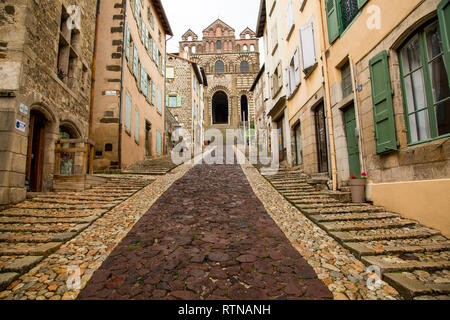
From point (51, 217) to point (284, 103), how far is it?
9512mm

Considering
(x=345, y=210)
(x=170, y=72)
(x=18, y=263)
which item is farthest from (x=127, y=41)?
(x=170, y=72)

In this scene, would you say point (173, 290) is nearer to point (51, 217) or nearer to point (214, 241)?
point (214, 241)

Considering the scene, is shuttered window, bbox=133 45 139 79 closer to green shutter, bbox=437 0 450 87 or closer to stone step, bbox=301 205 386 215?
stone step, bbox=301 205 386 215

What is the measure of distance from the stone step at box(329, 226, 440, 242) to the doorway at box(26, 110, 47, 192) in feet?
21.4

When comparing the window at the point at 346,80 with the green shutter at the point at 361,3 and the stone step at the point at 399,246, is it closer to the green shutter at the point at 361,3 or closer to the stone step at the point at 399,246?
the green shutter at the point at 361,3

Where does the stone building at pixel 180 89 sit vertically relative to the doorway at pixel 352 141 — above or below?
above

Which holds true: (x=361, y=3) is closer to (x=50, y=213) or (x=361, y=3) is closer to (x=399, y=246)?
(x=399, y=246)

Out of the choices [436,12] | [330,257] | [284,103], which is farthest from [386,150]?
[284,103]

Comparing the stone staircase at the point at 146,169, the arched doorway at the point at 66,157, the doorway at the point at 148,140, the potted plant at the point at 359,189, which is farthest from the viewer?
the doorway at the point at 148,140


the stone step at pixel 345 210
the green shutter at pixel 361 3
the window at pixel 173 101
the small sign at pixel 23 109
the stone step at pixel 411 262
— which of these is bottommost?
the stone step at pixel 411 262

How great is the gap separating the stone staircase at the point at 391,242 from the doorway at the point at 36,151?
240 inches

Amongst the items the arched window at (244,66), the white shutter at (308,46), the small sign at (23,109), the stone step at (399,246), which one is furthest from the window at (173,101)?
the stone step at (399,246)

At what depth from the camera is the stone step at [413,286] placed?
7.08ft

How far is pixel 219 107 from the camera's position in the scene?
139 feet
